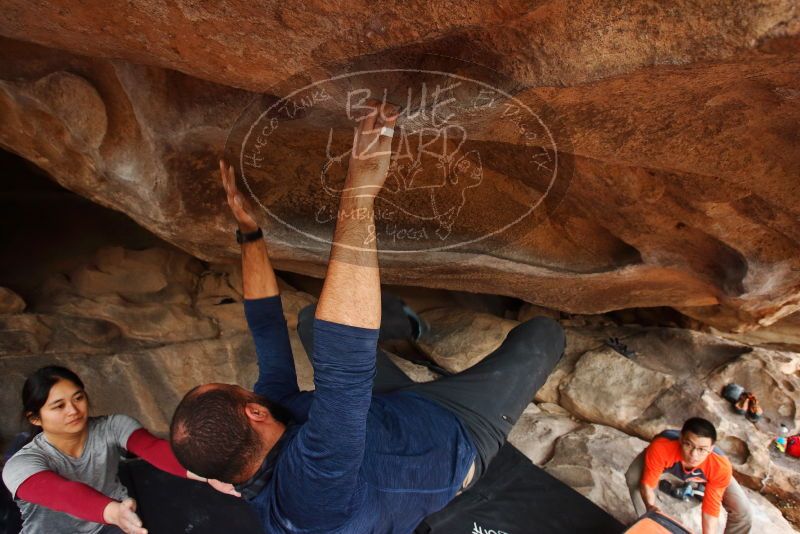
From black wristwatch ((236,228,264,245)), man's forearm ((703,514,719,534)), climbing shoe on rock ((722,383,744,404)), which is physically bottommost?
man's forearm ((703,514,719,534))

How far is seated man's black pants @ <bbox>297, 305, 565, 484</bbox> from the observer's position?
1620 mm

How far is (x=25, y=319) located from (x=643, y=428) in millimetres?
3658

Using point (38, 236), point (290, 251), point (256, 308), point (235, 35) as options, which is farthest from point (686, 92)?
point (38, 236)

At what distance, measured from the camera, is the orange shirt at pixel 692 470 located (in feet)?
7.99

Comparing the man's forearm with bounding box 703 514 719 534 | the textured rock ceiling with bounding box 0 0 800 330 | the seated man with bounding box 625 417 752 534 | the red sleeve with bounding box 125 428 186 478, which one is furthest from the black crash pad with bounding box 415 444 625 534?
the red sleeve with bounding box 125 428 186 478

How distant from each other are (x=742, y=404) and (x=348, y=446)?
11.1ft

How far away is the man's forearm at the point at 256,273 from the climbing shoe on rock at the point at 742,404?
3.26 m

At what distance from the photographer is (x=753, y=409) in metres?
3.29

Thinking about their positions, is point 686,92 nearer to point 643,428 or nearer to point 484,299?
point 643,428

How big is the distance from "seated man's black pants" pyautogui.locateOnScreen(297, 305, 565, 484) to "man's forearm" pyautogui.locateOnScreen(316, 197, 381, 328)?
2.67 feet

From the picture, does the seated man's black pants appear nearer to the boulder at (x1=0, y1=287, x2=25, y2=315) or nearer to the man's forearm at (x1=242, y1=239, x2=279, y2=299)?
the man's forearm at (x1=242, y1=239, x2=279, y2=299)

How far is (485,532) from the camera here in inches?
101

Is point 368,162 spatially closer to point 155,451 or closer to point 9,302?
point 155,451

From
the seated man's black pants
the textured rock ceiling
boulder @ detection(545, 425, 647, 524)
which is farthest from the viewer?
boulder @ detection(545, 425, 647, 524)
